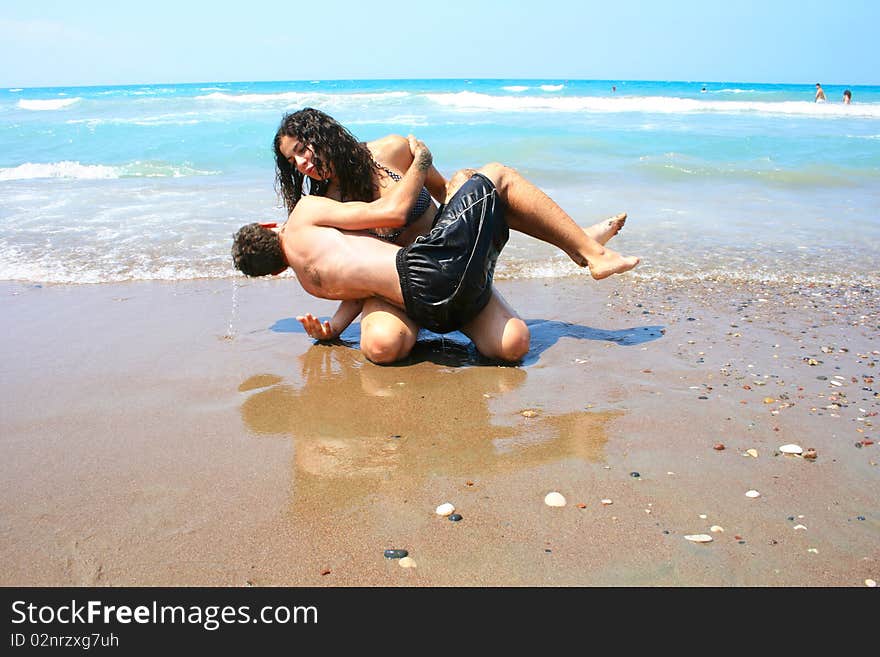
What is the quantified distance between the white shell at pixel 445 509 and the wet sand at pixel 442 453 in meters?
0.03

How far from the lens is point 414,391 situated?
364 cm

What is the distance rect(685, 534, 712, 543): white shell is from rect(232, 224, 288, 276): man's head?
275 centimetres

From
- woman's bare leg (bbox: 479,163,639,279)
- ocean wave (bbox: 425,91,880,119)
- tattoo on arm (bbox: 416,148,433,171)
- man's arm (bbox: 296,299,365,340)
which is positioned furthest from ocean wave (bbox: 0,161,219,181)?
ocean wave (bbox: 425,91,880,119)

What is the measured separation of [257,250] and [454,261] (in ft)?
3.81

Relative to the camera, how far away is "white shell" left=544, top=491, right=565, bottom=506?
254 centimetres

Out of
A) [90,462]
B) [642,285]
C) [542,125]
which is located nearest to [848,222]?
[642,285]

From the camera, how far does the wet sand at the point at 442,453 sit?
2238 millimetres

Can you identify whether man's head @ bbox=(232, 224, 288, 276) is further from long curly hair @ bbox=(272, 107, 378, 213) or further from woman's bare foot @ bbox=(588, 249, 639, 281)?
woman's bare foot @ bbox=(588, 249, 639, 281)

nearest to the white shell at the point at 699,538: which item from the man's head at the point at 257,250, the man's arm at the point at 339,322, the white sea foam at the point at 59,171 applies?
the man's arm at the point at 339,322

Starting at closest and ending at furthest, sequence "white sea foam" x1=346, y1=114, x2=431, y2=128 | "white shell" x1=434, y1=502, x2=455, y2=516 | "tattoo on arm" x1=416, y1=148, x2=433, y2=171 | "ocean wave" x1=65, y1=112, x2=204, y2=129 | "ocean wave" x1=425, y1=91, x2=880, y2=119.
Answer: "white shell" x1=434, y1=502, x2=455, y2=516 → "tattoo on arm" x1=416, y1=148, x2=433, y2=171 → "ocean wave" x1=65, y1=112, x2=204, y2=129 → "white sea foam" x1=346, y1=114, x2=431, y2=128 → "ocean wave" x1=425, y1=91, x2=880, y2=119

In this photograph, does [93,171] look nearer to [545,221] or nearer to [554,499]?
[545,221]

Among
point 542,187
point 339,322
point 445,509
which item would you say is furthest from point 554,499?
point 542,187

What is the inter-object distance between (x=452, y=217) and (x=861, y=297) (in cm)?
322
